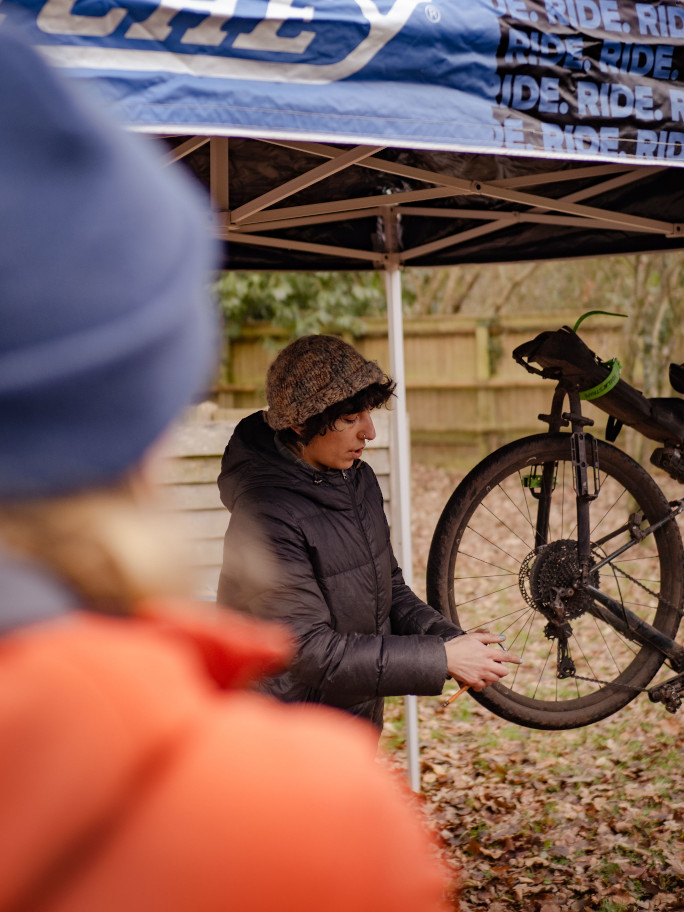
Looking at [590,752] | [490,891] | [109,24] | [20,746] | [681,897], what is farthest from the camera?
[590,752]

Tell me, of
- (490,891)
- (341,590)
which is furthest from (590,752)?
(341,590)

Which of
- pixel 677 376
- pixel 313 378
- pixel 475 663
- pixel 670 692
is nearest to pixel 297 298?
pixel 677 376

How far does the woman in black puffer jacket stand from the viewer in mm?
2223

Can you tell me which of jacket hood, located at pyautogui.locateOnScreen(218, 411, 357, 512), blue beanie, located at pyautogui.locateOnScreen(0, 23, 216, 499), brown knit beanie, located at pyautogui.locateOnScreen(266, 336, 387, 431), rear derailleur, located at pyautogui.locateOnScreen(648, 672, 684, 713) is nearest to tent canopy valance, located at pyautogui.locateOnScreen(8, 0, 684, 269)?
brown knit beanie, located at pyautogui.locateOnScreen(266, 336, 387, 431)

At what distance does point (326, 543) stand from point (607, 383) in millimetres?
1401

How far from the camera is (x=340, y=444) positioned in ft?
8.03

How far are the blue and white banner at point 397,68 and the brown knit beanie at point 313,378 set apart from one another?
2.67 feet

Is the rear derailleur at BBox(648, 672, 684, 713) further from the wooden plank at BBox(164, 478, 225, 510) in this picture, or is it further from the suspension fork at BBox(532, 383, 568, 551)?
the wooden plank at BBox(164, 478, 225, 510)

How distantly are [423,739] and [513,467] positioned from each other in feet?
7.45

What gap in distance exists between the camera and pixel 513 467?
3359mm

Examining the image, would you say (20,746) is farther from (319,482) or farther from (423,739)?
(423,739)

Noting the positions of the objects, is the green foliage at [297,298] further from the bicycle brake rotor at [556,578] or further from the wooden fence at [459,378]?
the bicycle brake rotor at [556,578]

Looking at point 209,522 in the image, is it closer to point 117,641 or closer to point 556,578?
point 556,578

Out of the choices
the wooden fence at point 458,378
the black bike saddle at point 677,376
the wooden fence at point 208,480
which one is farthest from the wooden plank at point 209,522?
the wooden fence at point 458,378
